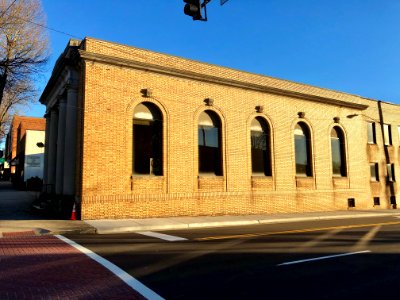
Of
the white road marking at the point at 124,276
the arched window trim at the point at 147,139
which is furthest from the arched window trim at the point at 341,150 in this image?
the white road marking at the point at 124,276

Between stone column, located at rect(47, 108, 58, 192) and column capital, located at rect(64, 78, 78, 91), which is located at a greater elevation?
column capital, located at rect(64, 78, 78, 91)

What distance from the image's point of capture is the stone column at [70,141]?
1745 cm

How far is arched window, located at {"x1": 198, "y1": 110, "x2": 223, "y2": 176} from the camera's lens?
63.3ft

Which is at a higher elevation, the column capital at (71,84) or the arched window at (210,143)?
the column capital at (71,84)

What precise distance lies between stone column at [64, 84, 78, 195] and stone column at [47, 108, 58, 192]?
3.89 meters

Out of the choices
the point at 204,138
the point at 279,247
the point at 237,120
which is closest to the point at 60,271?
the point at 279,247

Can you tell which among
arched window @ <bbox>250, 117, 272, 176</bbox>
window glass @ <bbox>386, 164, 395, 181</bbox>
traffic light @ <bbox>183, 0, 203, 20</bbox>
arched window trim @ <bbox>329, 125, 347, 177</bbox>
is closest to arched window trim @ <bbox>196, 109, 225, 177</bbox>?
arched window @ <bbox>250, 117, 272, 176</bbox>

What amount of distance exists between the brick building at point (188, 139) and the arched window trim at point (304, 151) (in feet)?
0.21

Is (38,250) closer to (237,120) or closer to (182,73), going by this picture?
(182,73)

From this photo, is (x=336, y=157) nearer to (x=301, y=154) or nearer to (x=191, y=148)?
(x=301, y=154)

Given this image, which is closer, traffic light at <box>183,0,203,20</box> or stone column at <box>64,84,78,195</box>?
traffic light at <box>183,0,203,20</box>

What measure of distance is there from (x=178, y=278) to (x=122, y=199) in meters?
10.2

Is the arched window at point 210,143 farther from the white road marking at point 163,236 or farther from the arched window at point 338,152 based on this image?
the arched window at point 338,152

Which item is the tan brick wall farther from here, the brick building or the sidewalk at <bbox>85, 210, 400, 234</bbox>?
the sidewalk at <bbox>85, 210, 400, 234</bbox>
